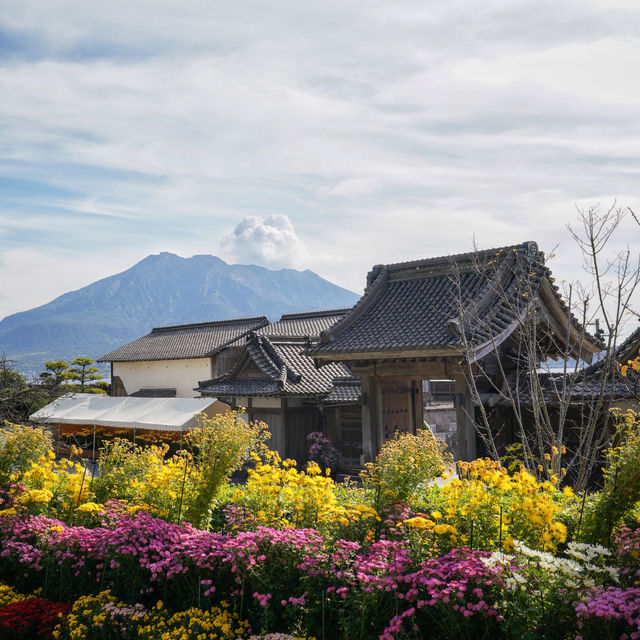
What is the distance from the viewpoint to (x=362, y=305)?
648 inches

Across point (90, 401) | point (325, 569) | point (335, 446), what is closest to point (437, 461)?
point (325, 569)

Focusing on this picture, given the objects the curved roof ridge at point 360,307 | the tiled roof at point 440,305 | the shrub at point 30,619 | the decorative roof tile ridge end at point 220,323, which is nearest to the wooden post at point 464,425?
the tiled roof at point 440,305

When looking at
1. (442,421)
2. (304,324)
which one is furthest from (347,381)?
(304,324)

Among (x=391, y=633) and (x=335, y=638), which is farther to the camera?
(x=335, y=638)

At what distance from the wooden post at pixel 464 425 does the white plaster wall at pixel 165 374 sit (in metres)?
21.5

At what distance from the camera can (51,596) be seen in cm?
682

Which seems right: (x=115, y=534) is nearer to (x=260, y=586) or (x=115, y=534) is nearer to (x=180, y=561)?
(x=180, y=561)

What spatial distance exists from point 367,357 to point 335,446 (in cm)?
518

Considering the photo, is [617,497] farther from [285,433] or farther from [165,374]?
[165,374]

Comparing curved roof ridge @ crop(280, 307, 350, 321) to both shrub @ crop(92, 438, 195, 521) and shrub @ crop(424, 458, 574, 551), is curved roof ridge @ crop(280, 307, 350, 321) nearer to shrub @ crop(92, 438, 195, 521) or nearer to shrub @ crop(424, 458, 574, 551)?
shrub @ crop(92, 438, 195, 521)

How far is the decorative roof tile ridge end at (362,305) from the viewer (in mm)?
15352

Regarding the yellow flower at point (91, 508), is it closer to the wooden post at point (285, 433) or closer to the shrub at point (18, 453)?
the shrub at point (18, 453)

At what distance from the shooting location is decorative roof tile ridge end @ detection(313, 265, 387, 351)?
15.4 meters

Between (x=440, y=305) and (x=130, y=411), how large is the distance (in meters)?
14.1
